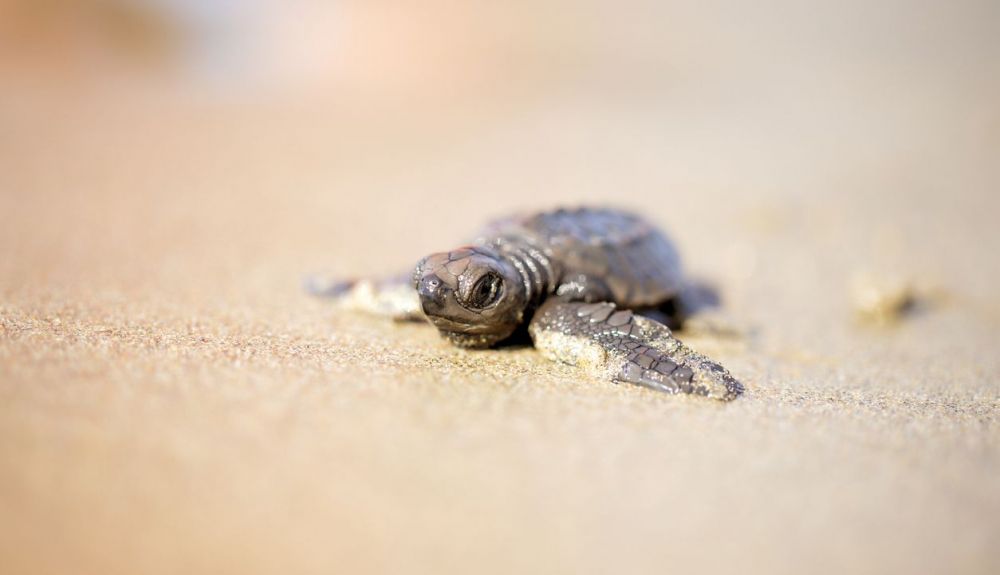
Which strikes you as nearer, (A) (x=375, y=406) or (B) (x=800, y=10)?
(A) (x=375, y=406)

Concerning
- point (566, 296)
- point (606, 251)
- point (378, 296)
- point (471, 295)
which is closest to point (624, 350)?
point (566, 296)

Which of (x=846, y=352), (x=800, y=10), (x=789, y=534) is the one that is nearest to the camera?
(x=789, y=534)

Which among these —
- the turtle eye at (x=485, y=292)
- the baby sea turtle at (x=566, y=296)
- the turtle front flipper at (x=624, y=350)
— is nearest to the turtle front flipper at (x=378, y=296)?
the baby sea turtle at (x=566, y=296)

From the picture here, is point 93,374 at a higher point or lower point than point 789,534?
higher

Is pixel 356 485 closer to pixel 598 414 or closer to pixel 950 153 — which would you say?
pixel 598 414

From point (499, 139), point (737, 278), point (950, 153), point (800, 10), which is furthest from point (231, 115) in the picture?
point (800, 10)

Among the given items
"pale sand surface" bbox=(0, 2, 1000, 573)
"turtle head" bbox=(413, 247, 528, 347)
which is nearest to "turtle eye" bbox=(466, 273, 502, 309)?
"turtle head" bbox=(413, 247, 528, 347)

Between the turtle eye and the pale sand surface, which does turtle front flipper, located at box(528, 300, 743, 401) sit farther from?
the turtle eye
